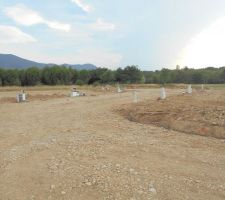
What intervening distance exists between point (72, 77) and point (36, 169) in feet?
236

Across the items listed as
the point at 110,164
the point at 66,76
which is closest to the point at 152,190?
the point at 110,164

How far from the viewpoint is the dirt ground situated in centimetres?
594

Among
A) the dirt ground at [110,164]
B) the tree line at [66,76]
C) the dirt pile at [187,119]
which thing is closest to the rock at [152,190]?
the dirt ground at [110,164]

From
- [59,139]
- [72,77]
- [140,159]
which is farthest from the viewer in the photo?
[72,77]

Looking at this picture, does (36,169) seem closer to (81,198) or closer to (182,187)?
(81,198)

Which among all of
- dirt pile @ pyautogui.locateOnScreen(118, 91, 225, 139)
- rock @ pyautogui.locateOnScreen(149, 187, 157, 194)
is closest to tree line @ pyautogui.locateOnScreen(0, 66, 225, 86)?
dirt pile @ pyautogui.locateOnScreen(118, 91, 225, 139)

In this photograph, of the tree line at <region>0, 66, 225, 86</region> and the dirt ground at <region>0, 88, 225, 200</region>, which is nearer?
the dirt ground at <region>0, 88, 225, 200</region>

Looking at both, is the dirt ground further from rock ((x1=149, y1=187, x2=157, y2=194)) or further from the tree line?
the tree line

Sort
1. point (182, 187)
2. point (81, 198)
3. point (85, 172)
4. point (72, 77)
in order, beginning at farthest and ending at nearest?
1. point (72, 77)
2. point (85, 172)
3. point (182, 187)
4. point (81, 198)

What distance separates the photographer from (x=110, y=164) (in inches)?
291

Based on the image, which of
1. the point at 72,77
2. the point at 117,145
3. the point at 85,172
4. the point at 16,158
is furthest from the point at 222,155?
the point at 72,77

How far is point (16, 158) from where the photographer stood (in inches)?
319

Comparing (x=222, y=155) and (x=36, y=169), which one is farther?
(x=222, y=155)

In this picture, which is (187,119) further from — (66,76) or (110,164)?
(66,76)
